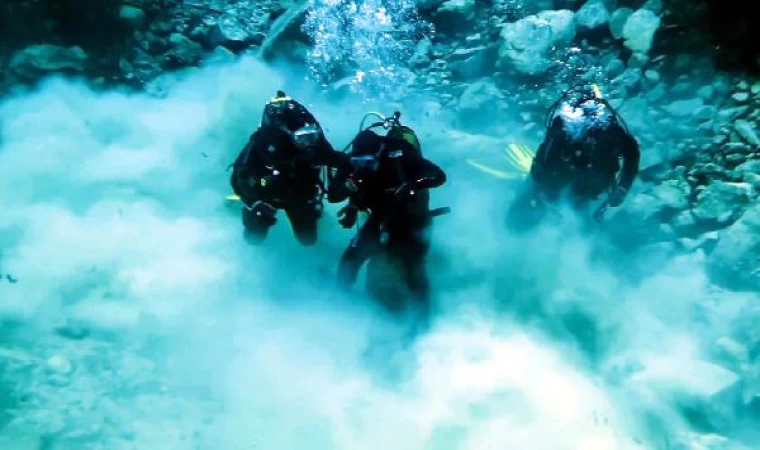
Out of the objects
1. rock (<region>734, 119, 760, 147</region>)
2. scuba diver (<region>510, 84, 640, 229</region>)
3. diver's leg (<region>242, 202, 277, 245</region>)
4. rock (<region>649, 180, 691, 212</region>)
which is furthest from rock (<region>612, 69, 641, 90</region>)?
diver's leg (<region>242, 202, 277, 245</region>)

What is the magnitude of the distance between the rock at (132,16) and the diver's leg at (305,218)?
20.6 ft

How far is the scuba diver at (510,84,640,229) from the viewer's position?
447cm

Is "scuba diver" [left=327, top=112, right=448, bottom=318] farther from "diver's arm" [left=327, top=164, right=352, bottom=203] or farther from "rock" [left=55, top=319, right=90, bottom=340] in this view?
"rock" [left=55, top=319, right=90, bottom=340]

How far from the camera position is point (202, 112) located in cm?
826

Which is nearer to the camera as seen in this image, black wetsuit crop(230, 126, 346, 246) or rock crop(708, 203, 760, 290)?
black wetsuit crop(230, 126, 346, 246)

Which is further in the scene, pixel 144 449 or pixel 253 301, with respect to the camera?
pixel 253 301

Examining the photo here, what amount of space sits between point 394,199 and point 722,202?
4.10m

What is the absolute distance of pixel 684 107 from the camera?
23.4ft

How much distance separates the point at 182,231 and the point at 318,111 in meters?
2.99

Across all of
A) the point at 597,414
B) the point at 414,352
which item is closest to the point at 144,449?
the point at 414,352

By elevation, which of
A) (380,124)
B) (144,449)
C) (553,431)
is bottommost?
(144,449)

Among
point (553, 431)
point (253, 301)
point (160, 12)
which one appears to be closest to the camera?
point (553, 431)

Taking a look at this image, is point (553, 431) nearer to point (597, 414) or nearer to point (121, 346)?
point (597, 414)

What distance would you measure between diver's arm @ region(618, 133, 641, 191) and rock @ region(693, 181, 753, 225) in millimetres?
2094
